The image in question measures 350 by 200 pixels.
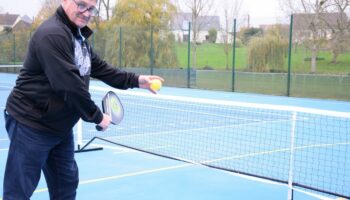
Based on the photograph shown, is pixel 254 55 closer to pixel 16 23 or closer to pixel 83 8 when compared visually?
pixel 83 8

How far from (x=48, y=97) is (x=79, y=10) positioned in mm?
572

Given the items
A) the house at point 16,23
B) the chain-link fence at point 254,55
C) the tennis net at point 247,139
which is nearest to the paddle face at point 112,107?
the tennis net at point 247,139

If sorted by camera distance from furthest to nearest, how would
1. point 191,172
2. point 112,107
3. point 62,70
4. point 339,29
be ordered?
point 339,29
point 191,172
point 112,107
point 62,70

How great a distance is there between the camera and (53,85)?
103 inches

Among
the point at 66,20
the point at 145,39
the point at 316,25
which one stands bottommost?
the point at 66,20

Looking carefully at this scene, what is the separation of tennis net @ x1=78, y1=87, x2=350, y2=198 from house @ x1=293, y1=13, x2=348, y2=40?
6.86 meters

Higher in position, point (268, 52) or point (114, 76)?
point (268, 52)

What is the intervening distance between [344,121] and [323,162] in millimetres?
4992

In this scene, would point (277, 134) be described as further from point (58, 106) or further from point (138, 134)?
point (58, 106)

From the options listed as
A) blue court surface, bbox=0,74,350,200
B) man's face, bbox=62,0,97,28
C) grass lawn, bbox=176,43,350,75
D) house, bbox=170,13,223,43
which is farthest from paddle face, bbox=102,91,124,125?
house, bbox=170,13,223,43

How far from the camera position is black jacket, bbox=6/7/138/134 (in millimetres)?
2621

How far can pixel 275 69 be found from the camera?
62.0ft

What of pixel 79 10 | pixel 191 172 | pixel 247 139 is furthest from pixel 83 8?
pixel 247 139

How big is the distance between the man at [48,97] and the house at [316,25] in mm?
16716
